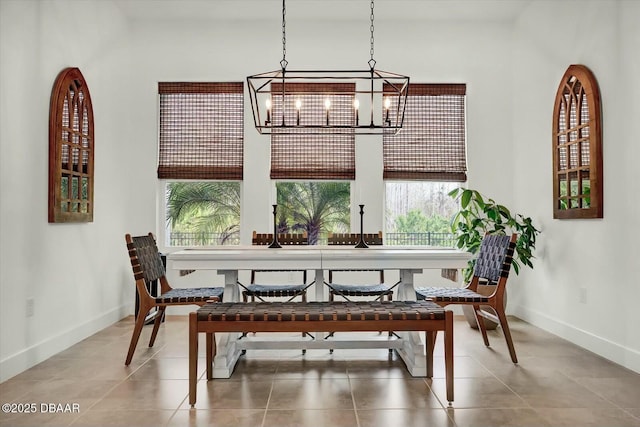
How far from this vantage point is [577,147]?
4.12 meters

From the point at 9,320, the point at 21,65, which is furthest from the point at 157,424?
the point at 21,65

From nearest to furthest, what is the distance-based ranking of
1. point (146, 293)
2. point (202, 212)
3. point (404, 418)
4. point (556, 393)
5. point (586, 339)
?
point (404, 418), point (556, 393), point (146, 293), point (586, 339), point (202, 212)

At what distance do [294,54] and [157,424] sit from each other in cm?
416

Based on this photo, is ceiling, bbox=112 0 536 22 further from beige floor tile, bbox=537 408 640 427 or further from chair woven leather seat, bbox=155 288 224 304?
beige floor tile, bbox=537 408 640 427

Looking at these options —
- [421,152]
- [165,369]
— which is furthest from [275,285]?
[421,152]

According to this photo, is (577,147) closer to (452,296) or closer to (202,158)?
(452,296)

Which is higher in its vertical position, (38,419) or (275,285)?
(275,285)

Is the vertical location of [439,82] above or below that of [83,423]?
above

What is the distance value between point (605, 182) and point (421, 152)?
84.0 inches

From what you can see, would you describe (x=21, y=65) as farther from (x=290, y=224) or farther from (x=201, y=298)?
(x=290, y=224)

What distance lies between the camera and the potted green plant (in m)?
4.69

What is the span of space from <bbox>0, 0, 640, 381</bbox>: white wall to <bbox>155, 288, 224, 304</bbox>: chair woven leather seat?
90 cm

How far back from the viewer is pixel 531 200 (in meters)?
5.07

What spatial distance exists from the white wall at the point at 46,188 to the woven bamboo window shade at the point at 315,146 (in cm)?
158
